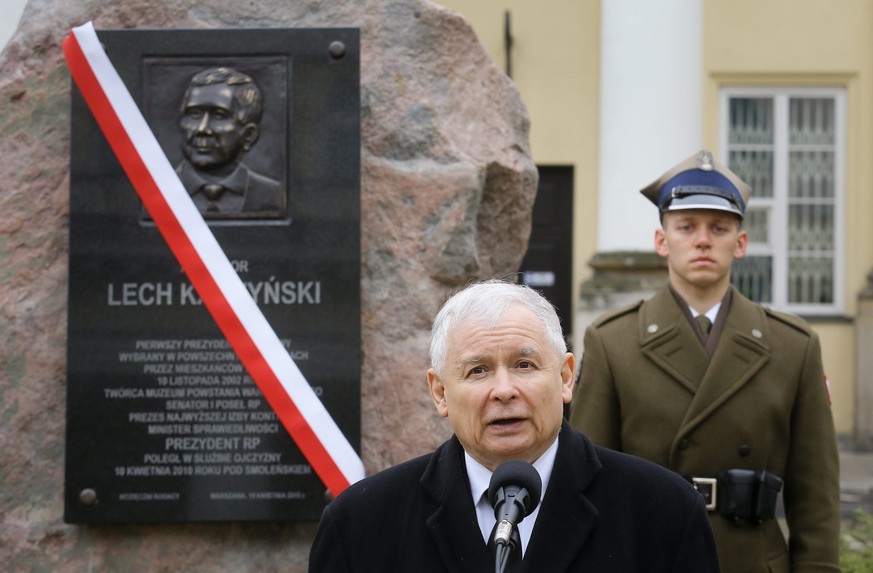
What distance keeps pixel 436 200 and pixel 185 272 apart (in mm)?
734

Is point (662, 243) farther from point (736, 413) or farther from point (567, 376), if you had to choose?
point (567, 376)

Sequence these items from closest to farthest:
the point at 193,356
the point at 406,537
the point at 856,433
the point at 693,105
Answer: the point at 406,537 → the point at 193,356 → the point at 693,105 → the point at 856,433

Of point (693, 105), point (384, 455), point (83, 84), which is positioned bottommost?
point (384, 455)

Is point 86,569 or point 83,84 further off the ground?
point 83,84

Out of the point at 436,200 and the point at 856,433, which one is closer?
the point at 436,200

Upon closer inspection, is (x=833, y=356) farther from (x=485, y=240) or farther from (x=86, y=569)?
(x=86, y=569)

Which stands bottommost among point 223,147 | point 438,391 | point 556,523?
point 556,523

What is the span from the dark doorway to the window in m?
1.55

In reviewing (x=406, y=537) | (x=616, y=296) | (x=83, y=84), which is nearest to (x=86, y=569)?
(x=83, y=84)

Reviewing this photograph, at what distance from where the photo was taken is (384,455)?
3707 mm

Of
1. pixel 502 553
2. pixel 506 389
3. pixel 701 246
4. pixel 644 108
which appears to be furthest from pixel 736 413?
pixel 644 108

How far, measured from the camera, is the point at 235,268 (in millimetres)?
3662

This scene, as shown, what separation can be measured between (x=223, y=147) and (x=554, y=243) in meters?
8.89

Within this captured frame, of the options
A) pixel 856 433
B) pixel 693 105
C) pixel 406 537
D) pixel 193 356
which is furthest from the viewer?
pixel 856 433
